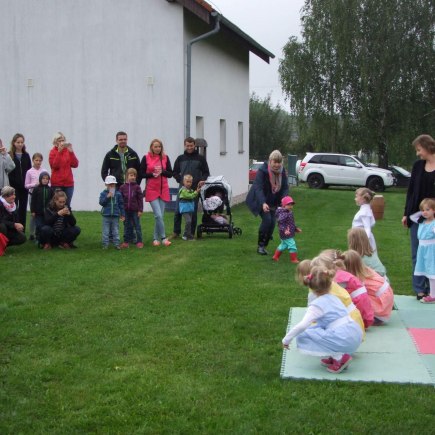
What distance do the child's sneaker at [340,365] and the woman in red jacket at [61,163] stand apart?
27.7 feet

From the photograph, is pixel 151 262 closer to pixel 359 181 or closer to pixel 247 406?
pixel 247 406

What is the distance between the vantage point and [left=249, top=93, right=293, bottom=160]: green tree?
68.5m

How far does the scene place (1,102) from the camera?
21.3m

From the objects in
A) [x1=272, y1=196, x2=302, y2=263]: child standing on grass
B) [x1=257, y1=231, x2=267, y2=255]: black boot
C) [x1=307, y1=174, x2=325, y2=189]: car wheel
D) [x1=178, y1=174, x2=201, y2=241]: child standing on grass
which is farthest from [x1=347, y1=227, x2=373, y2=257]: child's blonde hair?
[x1=307, y1=174, x2=325, y2=189]: car wheel

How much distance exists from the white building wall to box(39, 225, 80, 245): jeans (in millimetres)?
7578

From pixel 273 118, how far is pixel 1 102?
49.4 meters

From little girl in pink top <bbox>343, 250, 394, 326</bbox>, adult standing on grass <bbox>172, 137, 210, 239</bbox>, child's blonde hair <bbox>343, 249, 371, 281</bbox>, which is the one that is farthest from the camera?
adult standing on grass <bbox>172, 137, 210, 239</bbox>

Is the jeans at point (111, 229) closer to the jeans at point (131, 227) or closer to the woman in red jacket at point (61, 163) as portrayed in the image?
the jeans at point (131, 227)

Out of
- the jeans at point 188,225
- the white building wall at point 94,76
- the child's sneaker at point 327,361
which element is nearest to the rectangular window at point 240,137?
the white building wall at point 94,76

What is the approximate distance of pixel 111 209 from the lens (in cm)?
1241

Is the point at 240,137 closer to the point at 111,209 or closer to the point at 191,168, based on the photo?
the point at 191,168

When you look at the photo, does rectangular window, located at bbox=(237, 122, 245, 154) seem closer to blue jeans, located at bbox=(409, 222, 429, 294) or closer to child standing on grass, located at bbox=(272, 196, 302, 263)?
child standing on grass, located at bbox=(272, 196, 302, 263)

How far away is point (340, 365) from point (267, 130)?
63.5 m

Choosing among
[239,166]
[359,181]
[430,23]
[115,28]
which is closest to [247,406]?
[115,28]
